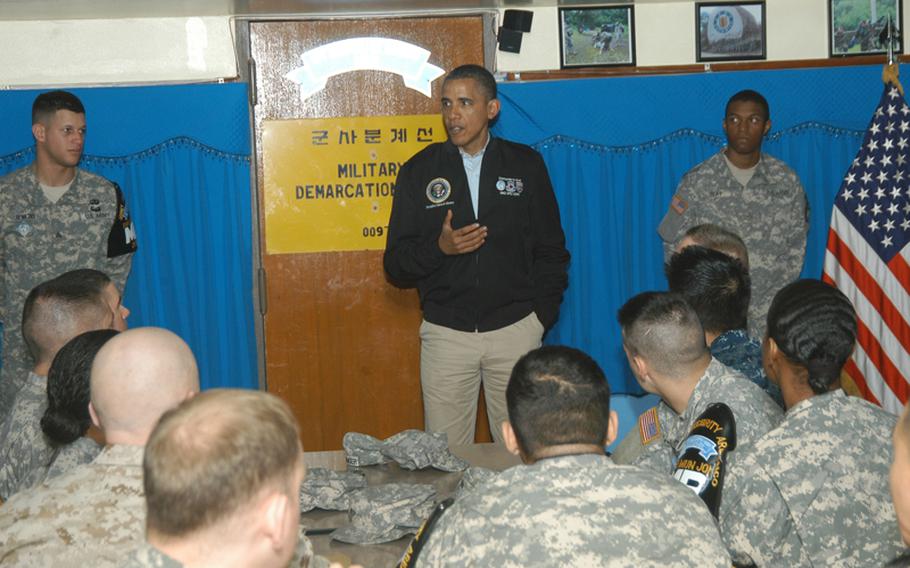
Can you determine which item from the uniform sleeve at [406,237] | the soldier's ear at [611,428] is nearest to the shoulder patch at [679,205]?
the uniform sleeve at [406,237]

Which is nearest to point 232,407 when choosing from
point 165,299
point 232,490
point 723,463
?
point 232,490

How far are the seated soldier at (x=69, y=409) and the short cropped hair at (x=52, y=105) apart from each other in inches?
92.0

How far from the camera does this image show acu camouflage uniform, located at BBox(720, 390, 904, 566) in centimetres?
221

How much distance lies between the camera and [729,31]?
5184mm

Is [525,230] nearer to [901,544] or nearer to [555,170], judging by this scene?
[555,170]

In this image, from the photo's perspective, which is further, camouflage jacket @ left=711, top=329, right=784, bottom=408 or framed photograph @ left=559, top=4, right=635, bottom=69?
framed photograph @ left=559, top=4, right=635, bottom=69

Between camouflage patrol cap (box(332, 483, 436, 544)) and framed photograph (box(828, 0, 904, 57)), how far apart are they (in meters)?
3.67

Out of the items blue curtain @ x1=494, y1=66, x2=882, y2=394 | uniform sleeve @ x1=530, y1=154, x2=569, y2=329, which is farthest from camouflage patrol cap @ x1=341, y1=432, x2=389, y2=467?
blue curtain @ x1=494, y1=66, x2=882, y2=394

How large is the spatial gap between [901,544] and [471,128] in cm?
255

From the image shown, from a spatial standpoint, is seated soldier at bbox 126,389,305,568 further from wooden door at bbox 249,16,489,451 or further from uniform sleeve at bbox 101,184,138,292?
wooden door at bbox 249,16,489,451

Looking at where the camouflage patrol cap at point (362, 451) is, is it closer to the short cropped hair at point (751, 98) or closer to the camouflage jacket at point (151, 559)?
the camouflage jacket at point (151, 559)

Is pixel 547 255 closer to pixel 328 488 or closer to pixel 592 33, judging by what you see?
pixel 592 33

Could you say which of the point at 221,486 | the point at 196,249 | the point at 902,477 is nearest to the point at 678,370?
the point at 902,477

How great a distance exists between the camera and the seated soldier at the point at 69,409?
2.40 m
